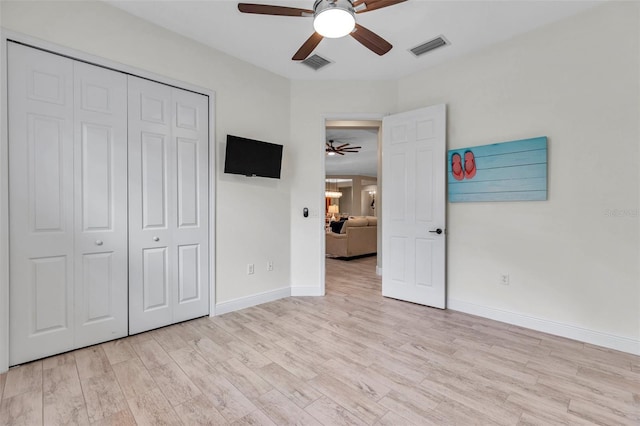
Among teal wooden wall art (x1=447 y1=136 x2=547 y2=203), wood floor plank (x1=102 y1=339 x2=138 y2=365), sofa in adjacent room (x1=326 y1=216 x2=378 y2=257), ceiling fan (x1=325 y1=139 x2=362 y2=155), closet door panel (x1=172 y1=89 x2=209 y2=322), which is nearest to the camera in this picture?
wood floor plank (x1=102 y1=339 x2=138 y2=365)

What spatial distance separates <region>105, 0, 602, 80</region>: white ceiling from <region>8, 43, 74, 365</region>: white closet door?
0.89 m

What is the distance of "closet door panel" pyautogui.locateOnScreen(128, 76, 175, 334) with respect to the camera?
2727 millimetres

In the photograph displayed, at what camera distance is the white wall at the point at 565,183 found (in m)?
2.48

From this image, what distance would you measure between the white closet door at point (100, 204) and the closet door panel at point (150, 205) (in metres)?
0.07

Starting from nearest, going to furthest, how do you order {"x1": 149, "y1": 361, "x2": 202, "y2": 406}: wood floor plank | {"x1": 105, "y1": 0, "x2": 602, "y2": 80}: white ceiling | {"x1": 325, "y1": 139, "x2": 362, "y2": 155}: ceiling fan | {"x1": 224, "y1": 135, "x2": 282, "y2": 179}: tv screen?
{"x1": 149, "y1": 361, "x2": 202, "y2": 406}: wood floor plank
{"x1": 105, "y1": 0, "x2": 602, "y2": 80}: white ceiling
{"x1": 224, "y1": 135, "x2": 282, "y2": 179}: tv screen
{"x1": 325, "y1": 139, "x2": 362, "y2": 155}: ceiling fan

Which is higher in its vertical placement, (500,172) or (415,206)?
(500,172)

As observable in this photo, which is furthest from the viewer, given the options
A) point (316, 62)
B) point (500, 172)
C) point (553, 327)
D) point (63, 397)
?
point (316, 62)

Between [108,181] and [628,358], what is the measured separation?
14.5ft

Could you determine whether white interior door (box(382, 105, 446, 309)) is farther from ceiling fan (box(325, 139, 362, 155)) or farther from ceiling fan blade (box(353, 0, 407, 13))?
ceiling fan (box(325, 139, 362, 155))

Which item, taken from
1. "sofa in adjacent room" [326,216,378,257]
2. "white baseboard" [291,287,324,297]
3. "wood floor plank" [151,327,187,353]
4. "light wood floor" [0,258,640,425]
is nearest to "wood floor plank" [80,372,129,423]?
"light wood floor" [0,258,640,425]

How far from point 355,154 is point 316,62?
6.08m

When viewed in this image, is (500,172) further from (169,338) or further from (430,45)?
(169,338)

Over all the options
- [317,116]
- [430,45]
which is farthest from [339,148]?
[430,45]

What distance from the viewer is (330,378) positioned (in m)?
2.09
